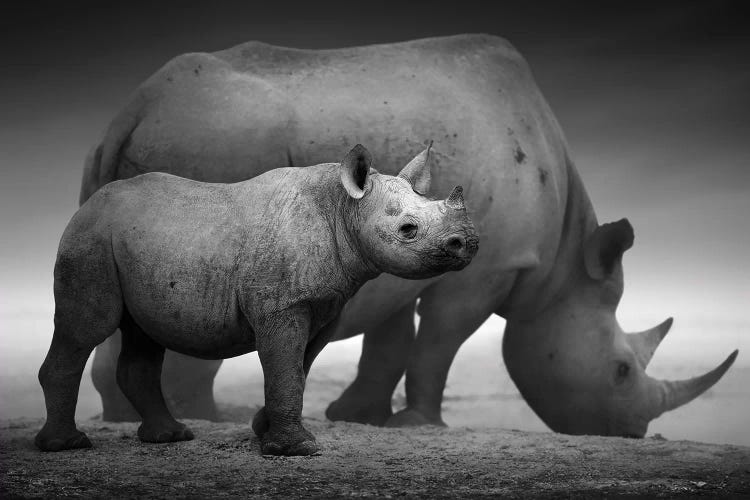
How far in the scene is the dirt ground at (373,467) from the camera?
405 cm

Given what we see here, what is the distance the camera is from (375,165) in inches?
247

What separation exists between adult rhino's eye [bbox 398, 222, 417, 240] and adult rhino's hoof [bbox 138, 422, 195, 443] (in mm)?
1598

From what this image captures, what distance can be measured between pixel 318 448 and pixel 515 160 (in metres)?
2.83

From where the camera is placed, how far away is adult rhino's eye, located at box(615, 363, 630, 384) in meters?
7.48

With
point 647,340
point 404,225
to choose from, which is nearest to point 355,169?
point 404,225

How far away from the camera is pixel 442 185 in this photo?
6.45 metres

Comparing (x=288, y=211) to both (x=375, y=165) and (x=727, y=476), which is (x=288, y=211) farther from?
(x=727, y=476)

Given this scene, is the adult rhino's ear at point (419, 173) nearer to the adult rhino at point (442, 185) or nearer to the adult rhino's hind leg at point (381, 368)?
the adult rhino at point (442, 185)

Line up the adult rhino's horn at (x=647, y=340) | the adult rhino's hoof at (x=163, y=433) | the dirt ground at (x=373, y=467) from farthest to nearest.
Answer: the adult rhino's horn at (x=647, y=340)
the adult rhino's hoof at (x=163, y=433)
the dirt ground at (x=373, y=467)

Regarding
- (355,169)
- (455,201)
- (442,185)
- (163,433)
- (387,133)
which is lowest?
(163,433)

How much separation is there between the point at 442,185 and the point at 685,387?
2.69 m

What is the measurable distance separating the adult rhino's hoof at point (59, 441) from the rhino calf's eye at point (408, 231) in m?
1.83

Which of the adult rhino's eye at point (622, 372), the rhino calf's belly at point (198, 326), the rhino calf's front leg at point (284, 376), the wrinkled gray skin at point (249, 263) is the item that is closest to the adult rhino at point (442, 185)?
the adult rhino's eye at point (622, 372)

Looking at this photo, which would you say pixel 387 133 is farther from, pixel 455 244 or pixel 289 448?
pixel 289 448
